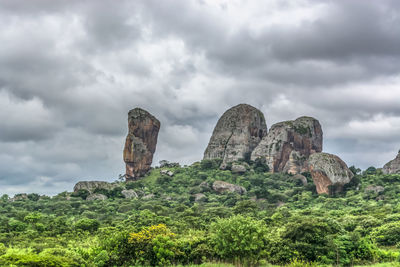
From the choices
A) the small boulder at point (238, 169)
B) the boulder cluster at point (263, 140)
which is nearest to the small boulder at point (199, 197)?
the small boulder at point (238, 169)

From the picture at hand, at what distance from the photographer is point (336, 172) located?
91125mm

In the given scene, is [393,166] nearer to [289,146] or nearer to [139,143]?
[289,146]

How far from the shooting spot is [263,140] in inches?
5276

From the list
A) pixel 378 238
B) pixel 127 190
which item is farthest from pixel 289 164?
pixel 378 238

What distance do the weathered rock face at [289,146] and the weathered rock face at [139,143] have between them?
32.5 m

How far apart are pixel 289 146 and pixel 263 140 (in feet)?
29.9

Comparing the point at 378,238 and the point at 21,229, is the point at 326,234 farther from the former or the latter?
the point at 21,229

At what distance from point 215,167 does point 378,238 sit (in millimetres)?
88298

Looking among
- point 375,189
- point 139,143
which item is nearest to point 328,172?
point 375,189

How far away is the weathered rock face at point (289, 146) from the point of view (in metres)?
124

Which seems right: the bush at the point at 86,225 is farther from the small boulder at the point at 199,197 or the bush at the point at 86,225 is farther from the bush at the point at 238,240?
the small boulder at the point at 199,197

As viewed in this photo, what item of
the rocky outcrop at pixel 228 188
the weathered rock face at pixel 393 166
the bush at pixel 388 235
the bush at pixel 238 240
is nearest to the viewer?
the bush at pixel 238 240

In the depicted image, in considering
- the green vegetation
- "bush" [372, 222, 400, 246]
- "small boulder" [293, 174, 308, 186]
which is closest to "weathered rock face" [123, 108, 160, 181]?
the green vegetation

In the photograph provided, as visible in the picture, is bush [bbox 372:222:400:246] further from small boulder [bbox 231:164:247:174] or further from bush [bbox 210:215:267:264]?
small boulder [bbox 231:164:247:174]
